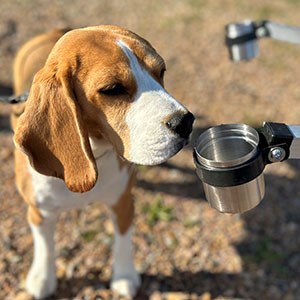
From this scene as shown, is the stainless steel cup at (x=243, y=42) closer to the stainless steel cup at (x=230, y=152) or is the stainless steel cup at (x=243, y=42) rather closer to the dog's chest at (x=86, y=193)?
the dog's chest at (x=86, y=193)

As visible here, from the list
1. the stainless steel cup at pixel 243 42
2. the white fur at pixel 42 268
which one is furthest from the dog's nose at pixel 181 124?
the stainless steel cup at pixel 243 42

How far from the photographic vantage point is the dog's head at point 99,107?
2082mm

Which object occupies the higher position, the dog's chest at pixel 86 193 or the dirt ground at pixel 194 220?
the dog's chest at pixel 86 193

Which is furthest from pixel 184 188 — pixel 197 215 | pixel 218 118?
pixel 218 118

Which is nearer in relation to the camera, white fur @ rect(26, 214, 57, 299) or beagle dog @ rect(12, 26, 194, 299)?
beagle dog @ rect(12, 26, 194, 299)

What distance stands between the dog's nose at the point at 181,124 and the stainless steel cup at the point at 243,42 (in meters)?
1.57

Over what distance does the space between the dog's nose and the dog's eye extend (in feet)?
0.66

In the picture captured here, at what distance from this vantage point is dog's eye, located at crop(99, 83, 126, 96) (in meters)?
2.08

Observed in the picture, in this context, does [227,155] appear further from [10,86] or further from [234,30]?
[10,86]

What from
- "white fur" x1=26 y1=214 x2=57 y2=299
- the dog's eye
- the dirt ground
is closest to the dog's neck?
the dog's eye

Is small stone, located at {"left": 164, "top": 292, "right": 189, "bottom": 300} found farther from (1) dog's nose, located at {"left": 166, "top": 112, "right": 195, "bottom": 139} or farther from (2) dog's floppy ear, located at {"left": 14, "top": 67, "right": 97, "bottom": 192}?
(1) dog's nose, located at {"left": 166, "top": 112, "right": 195, "bottom": 139}

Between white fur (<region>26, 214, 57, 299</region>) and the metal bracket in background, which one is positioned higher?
the metal bracket in background

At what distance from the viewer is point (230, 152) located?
2008 mm

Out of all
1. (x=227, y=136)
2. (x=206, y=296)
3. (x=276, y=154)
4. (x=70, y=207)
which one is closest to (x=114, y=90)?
(x=227, y=136)
